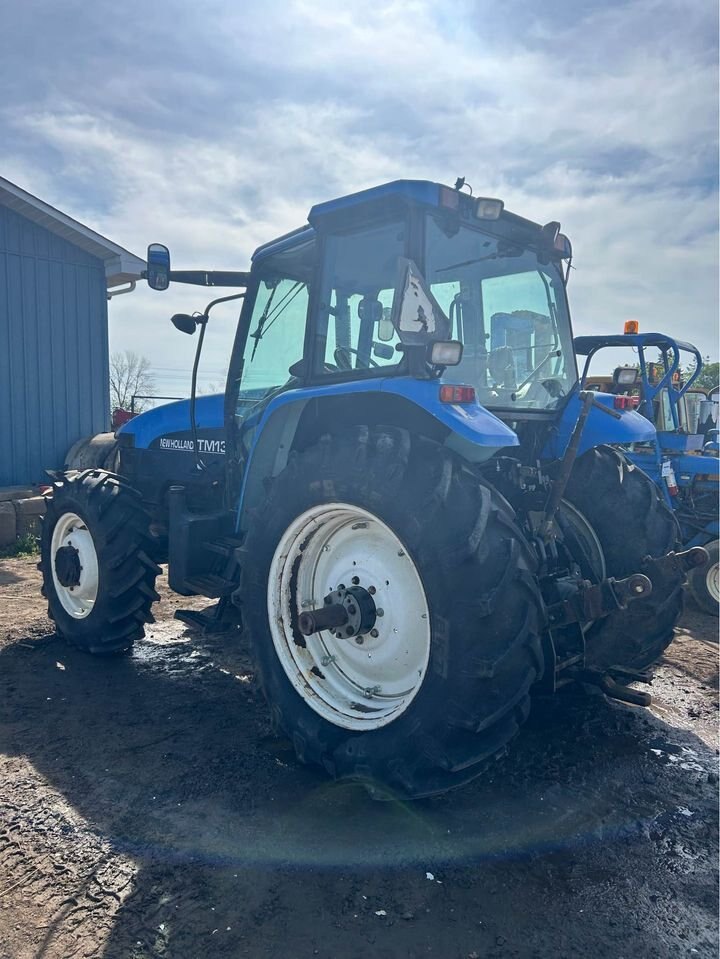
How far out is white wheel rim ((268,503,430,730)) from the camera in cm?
291

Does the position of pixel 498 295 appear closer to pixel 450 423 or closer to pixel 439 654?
pixel 450 423

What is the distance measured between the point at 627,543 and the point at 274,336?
231cm

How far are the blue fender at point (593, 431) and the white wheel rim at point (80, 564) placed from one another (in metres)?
2.98

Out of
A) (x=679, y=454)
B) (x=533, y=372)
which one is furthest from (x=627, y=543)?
(x=679, y=454)

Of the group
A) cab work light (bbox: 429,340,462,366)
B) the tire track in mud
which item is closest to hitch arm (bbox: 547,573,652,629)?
cab work light (bbox: 429,340,462,366)

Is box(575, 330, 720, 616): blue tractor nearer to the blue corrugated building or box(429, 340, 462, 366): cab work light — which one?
box(429, 340, 462, 366): cab work light

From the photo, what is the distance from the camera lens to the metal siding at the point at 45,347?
31.0 ft

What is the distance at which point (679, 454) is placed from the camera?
24.3 feet

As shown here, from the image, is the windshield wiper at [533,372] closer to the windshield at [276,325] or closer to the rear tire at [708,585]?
the windshield at [276,325]

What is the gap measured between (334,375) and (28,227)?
8.21 meters

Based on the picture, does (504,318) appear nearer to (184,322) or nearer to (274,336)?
(274,336)

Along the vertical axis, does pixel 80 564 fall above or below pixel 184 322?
below

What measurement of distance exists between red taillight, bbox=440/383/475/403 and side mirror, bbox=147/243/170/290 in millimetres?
2330

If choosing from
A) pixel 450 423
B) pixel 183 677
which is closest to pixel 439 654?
pixel 450 423
